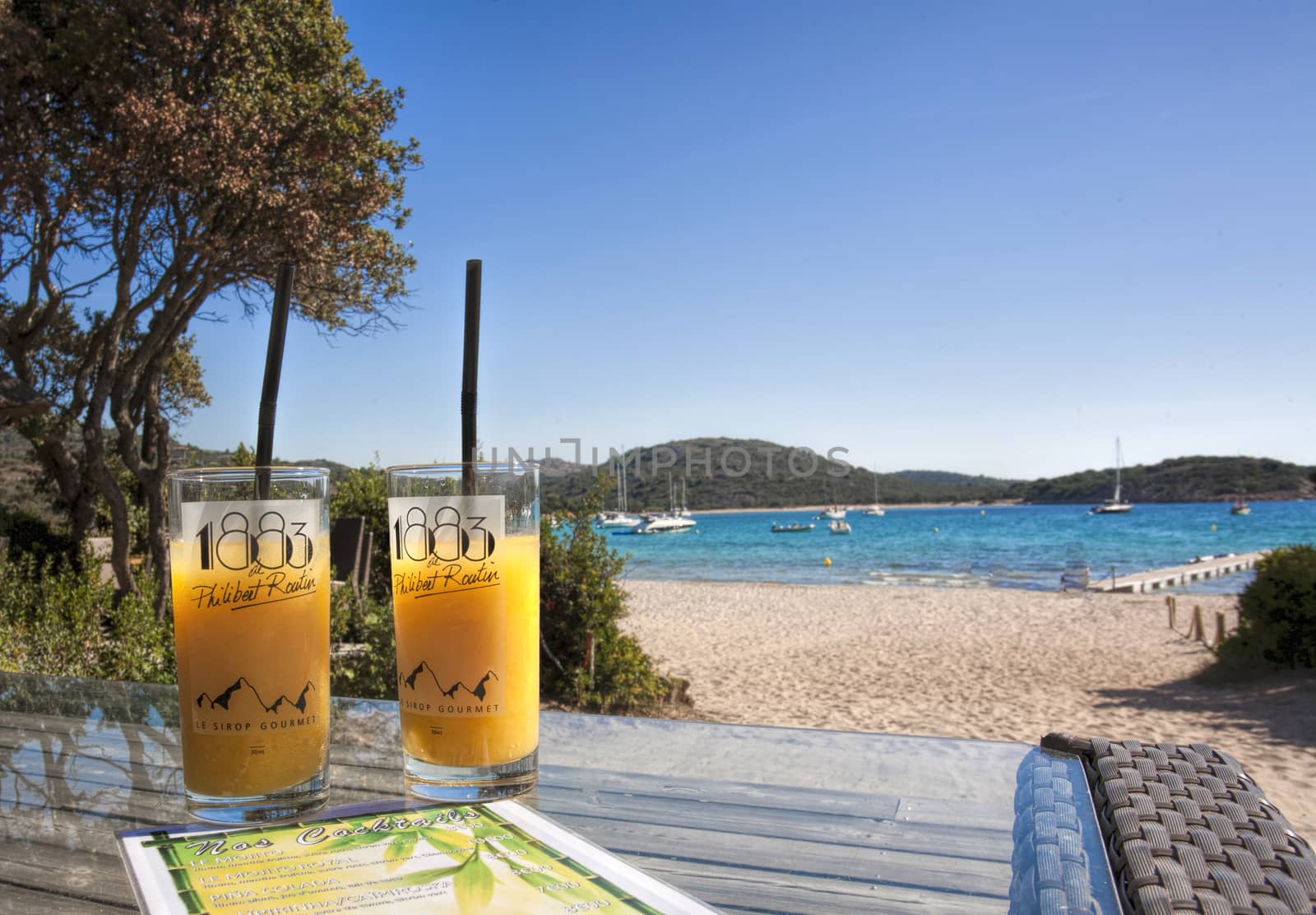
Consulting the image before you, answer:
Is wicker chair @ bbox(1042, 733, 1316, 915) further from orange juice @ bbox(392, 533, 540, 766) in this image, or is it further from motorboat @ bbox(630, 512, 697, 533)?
motorboat @ bbox(630, 512, 697, 533)

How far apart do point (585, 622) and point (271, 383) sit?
18.8 feet

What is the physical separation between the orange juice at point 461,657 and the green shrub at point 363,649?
3899 millimetres

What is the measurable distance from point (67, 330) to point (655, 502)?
58234mm

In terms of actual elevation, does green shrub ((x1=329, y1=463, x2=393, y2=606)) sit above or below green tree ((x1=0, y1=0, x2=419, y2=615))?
below

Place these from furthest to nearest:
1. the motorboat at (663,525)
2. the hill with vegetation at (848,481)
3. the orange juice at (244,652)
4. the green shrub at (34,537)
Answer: the hill with vegetation at (848,481)
the motorboat at (663,525)
the green shrub at (34,537)
the orange juice at (244,652)

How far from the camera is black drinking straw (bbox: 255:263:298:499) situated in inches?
30.9

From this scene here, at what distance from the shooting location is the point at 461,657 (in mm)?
842

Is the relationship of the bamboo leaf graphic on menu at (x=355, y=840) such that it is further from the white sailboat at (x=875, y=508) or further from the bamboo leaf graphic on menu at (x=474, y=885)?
the white sailboat at (x=875, y=508)

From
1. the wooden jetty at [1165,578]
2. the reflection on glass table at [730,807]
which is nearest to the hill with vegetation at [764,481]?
the wooden jetty at [1165,578]

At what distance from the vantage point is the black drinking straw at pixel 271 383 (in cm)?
79

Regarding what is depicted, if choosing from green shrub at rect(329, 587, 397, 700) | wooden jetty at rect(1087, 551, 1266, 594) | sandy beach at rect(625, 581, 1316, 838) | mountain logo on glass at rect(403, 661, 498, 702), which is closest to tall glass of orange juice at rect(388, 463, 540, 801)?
mountain logo on glass at rect(403, 661, 498, 702)

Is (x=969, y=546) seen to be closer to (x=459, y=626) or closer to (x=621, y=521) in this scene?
(x=621, y=521)

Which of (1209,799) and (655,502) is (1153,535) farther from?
(1209,799)

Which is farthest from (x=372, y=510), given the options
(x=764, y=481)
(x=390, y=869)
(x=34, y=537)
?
(x=764, y=481)
